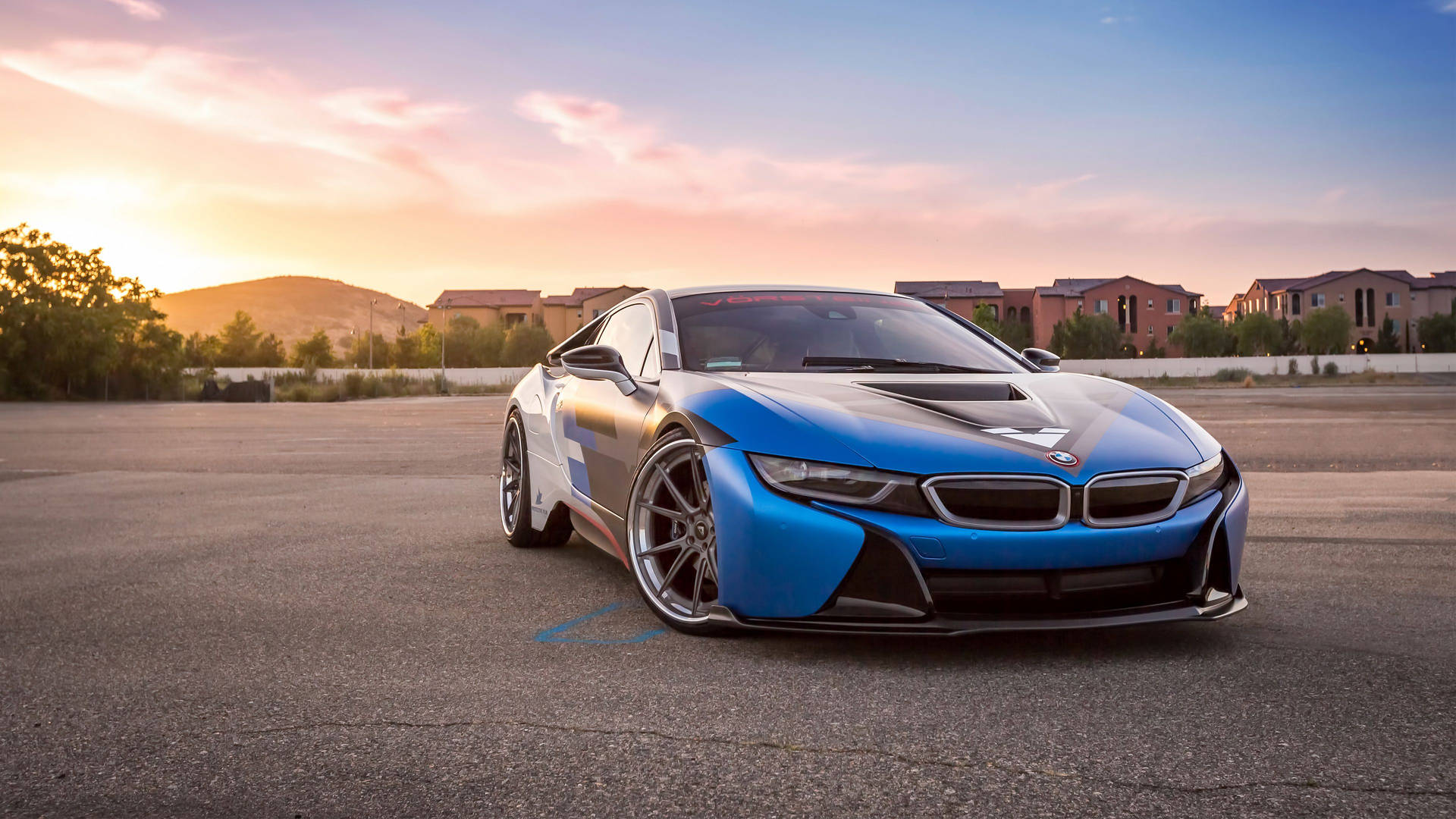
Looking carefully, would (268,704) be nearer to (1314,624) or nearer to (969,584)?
(969,584)

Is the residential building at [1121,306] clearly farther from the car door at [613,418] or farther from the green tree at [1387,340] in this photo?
the car door at [613,418]

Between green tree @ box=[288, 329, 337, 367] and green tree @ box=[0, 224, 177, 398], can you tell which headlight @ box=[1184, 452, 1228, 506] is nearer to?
green tree @ box=[0, 224, 177, 398]

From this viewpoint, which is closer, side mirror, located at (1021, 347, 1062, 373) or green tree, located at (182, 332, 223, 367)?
side mirror, located at (1021, 347, 1062, 373)

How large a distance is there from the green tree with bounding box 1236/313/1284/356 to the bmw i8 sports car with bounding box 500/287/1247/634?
343 ft

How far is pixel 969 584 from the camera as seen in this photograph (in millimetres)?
3176

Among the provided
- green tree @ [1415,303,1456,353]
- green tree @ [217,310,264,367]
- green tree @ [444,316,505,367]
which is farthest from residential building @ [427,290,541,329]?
green tree @ [1415,303,1456,353]

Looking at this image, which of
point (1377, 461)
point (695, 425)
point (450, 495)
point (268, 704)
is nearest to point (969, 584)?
point (695, 425)

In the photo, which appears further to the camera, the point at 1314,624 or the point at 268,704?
the point at 1314,624

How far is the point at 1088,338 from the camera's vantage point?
95125 mm

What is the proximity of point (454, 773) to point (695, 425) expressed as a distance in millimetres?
1601

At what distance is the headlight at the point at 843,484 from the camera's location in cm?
321

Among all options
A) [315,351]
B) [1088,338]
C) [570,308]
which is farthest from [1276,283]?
Answer: [315,351]

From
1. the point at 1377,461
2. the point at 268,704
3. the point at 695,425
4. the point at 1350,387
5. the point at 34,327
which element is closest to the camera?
the point at 268,704

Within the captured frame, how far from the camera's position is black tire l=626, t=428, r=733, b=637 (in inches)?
145
